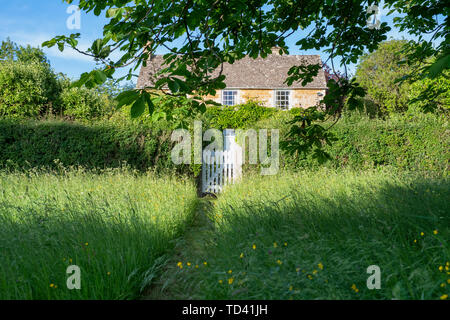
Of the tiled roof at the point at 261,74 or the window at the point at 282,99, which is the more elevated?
the tiled roof at the point at 261,74

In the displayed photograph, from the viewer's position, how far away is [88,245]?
3.61m

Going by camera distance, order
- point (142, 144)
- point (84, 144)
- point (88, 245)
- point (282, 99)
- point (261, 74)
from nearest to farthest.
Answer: point (88, 245)
point (84, 144)
point (142, 144)
point (282, 99)
point (261, 74)

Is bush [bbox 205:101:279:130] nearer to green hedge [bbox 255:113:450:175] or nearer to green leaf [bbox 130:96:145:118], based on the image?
green hedge [bbox 255:113:450:175]

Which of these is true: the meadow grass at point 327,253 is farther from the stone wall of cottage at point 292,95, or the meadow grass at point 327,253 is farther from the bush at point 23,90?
the stone wall of cottage at point 292,95

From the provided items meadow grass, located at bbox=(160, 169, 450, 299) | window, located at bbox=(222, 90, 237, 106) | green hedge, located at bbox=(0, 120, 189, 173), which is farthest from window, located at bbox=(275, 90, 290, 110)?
meadow grass, located at bbox=(160, 169, 450, 299)

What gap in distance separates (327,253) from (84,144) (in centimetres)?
853

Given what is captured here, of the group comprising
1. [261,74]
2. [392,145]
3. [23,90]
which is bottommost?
[392,145]

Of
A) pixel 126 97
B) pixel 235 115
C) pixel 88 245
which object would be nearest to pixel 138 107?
pixel 126 97

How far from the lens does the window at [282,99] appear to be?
21.0 meters

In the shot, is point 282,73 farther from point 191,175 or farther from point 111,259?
point 111,259

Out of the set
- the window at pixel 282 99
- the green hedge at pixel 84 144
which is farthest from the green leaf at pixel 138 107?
the window at pixel 282 99

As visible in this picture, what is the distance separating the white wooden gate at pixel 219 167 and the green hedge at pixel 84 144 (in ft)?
4.29

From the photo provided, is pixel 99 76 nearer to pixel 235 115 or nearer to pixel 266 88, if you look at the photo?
pixel 235 115

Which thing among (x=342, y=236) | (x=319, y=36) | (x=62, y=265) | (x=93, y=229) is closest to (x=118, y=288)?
(x=62, y=265)
